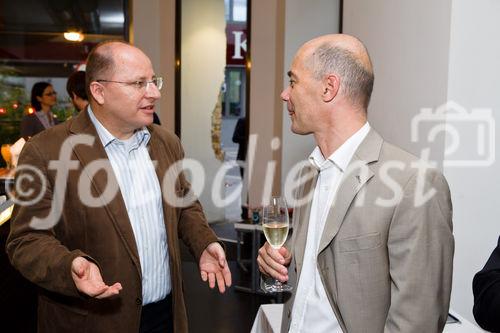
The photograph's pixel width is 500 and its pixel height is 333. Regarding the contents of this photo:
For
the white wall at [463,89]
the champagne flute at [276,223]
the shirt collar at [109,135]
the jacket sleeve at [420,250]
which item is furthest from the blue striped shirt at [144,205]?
the white wall at [463,89]

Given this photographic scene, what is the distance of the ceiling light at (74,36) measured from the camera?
7.23 meters

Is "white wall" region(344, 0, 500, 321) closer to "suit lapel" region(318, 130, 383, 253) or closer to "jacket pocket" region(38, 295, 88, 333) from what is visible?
"suit lapel" region(318, 130, 383, 253)

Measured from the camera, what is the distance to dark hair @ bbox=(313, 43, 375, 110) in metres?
1.49

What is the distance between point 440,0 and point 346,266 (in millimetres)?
1685

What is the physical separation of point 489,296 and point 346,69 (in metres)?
0.72

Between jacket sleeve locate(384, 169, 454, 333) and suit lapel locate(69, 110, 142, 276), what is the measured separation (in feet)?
3.15

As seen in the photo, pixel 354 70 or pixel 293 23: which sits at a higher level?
pixel 293 23

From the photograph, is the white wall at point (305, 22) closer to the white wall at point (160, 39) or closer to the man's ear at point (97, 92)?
the white wall at point (160, 39)

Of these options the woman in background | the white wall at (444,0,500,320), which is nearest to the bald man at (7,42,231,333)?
the white wall at (444,0,500,320)

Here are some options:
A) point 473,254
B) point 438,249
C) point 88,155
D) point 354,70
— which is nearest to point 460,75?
point 473,254

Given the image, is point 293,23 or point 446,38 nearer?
point 446,38

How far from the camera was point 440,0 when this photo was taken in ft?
8.20

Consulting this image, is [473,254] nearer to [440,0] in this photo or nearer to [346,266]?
[440,0]

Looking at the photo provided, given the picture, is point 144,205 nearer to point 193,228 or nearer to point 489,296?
point 193,228
